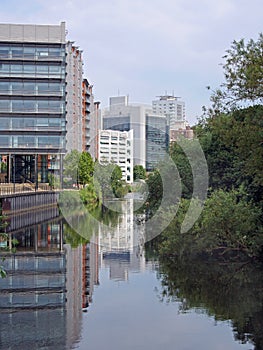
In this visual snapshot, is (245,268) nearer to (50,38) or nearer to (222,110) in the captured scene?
(222,110)

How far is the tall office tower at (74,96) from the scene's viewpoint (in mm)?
70000

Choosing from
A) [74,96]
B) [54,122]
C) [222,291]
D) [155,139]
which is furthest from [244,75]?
[74,96]

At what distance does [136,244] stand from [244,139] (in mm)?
12084

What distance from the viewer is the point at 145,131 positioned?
35.9 meters

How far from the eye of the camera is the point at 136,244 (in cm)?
2611

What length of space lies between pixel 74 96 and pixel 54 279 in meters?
57.5

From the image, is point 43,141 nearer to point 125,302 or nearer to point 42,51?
point 42,51

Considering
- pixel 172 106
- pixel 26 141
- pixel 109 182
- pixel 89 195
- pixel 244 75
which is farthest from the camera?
pixel 172 106

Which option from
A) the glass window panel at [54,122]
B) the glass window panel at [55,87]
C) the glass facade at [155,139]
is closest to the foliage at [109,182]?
the glass window panel at [54,122]

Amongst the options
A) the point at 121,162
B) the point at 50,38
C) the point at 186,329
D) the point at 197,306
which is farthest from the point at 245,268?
the point at 50,38

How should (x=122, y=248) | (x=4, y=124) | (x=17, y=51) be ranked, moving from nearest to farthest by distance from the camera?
1. (x=122, y=248)
2. (x=4, y=124)
3. (x=17, y=51)

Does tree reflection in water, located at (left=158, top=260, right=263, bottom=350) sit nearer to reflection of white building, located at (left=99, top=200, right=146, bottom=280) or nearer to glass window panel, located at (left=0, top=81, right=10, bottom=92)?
reflection of white building, located at (left=99, top=200, right=146, bottom=280)

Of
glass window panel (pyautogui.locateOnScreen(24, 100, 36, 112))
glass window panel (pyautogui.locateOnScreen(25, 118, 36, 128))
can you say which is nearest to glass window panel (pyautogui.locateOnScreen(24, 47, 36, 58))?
glass window panel (pyautogui.locateOnScreen(24, 100, 36, 112))

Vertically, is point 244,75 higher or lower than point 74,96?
lower
